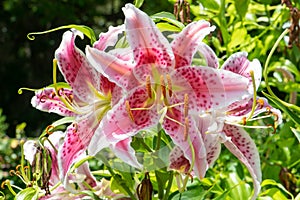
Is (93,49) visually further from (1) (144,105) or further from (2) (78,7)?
(2) (78,7)

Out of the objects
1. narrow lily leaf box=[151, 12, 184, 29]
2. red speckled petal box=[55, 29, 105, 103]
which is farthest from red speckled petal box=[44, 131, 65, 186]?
narrow lily leaf box=[151, 12, 184, 29]

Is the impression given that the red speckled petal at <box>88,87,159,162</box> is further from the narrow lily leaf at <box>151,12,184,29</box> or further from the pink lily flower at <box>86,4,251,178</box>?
the narrow lily leaf at <box>151,12,184,29</box>

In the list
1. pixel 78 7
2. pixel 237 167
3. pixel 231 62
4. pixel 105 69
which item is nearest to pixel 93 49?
pixel 105 69

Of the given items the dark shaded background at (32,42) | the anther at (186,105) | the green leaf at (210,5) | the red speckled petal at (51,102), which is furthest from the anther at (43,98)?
the dark shaded background at (32,42)

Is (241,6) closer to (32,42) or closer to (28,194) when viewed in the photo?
(28,194)

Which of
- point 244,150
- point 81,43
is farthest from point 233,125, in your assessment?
point 81,43
